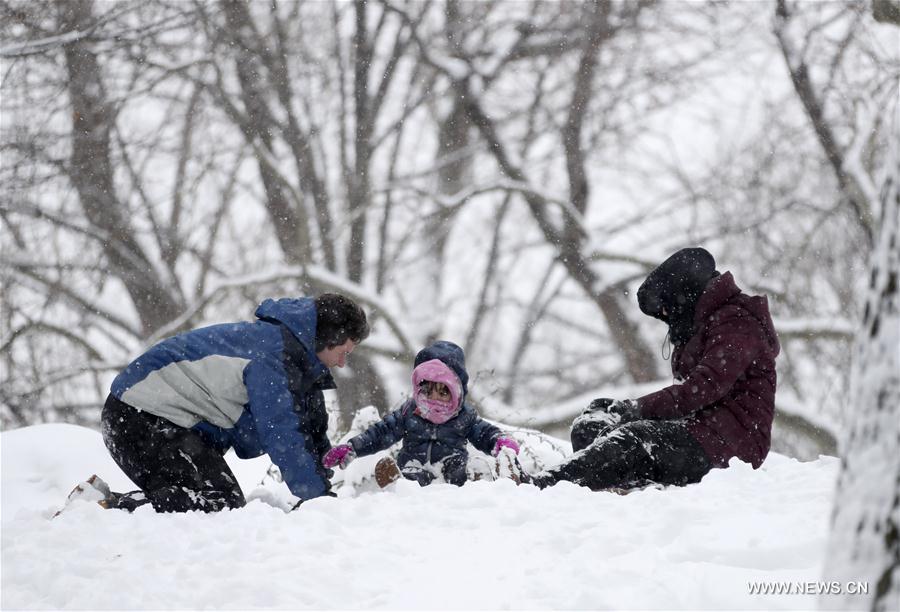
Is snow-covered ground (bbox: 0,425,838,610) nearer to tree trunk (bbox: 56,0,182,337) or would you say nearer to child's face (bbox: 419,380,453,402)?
child's face (bbox: 419,380,453,402)

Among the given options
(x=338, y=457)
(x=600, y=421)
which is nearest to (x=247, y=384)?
(x=338, y=457)

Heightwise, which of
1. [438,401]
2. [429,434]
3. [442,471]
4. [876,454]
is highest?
[438,401]

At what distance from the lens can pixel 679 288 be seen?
16.0 ft

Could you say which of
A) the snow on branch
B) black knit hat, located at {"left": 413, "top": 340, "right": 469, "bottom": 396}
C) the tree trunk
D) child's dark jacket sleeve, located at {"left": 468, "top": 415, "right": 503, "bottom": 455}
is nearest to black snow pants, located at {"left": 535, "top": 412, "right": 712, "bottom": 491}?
child's dark jacket sleeve, located at {"left": 468, "top": 415, "right": 503, "bottom": 455}

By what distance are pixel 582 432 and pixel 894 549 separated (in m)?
2.85

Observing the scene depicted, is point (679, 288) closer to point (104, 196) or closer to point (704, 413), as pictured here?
point (704, 413)

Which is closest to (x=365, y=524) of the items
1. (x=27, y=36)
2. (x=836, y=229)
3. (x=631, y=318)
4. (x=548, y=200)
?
(x=27, y=36)

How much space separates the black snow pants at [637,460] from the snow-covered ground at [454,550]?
0.37 m

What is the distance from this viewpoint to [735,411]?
4.56 meters

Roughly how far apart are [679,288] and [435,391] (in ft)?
5.04

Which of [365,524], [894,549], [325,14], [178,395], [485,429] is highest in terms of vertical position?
[325,14]

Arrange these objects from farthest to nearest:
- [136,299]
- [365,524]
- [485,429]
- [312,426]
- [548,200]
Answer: [136,299] → [548,200] → [485,429] → [312,426] → [365,524]

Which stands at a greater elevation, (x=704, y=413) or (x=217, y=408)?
(x=217, y=408)

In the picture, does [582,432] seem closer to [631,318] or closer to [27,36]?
[27,36]
